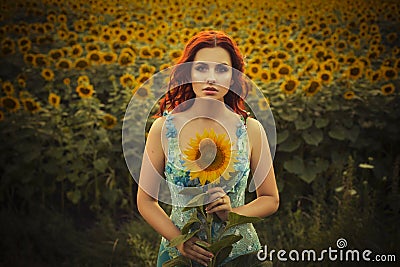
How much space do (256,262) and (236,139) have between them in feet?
0.82

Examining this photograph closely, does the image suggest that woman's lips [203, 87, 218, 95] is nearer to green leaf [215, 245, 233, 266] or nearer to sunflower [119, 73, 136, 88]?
green leaf [215, 245, 233, 266]

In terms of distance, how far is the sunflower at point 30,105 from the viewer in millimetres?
2229

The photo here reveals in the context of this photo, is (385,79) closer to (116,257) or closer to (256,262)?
(116,257)

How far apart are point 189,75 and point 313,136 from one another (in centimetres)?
110

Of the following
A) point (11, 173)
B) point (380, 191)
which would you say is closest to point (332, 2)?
point (380, 191)

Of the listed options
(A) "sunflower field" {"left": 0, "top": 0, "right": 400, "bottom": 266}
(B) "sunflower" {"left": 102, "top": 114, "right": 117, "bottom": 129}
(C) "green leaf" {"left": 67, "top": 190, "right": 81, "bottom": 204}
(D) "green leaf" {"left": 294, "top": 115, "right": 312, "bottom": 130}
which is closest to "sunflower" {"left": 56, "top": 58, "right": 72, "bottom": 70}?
(A) "sunflower field" {"left": 0, "top": 0, "right": 400, "bottom": 266}

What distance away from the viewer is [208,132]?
3.97ft

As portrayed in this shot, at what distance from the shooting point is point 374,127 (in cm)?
228

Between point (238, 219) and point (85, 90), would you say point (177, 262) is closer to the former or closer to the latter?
point (238, 219)

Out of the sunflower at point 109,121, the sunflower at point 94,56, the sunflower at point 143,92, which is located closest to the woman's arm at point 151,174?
the sunflower at point 143,92

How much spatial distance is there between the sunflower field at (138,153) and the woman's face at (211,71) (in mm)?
817

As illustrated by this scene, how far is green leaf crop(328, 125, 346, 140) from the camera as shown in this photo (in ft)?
7.32

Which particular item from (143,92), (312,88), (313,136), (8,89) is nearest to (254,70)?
(312,88)

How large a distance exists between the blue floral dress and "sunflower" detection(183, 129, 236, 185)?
0.17ft
